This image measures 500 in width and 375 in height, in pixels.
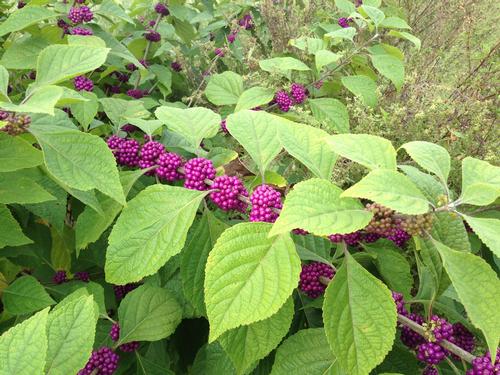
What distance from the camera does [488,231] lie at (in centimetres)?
91

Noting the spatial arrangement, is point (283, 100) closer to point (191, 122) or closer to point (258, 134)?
point (191, 122)

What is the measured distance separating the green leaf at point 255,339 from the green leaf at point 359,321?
0.55 feet

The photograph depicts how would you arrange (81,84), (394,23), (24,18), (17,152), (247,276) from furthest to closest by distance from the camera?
(394,23) → (81,84) → (24,18) → (17,152) → (247,276)

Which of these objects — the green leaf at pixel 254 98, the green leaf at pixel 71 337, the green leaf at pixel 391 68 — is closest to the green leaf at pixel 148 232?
the green leaf at pixel 71 337

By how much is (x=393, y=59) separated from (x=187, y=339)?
5.65 ft

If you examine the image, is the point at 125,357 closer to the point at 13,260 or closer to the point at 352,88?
the point at 13,260

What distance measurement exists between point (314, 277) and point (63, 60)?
0.97 m

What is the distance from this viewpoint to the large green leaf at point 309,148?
3.80 feet

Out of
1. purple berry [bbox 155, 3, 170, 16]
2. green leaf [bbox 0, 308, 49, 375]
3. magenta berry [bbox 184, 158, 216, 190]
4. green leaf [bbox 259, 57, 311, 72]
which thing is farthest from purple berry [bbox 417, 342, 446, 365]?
purple berry [bbox 155, 3, 170, 16]

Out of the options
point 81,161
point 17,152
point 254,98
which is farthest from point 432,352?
point 254,98

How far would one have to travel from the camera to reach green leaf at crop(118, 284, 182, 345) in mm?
1454

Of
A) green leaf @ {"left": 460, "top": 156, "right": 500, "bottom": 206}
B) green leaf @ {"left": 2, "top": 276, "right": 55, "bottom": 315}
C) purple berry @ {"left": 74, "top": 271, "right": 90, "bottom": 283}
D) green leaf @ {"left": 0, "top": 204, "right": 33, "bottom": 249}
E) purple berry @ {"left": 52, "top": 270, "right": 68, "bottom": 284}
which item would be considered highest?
green leaf @ {"left": 460, "top": 156, "right": 500, "bottom": 206}

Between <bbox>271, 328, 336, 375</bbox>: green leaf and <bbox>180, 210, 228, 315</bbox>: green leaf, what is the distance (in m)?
0.28

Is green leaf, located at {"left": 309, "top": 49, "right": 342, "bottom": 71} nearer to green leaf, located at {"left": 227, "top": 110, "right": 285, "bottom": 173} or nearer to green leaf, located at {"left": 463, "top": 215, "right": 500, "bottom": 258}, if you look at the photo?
green leaf, located at {"left": 227, "top": 110, "right": 285, "bottom": 173}
